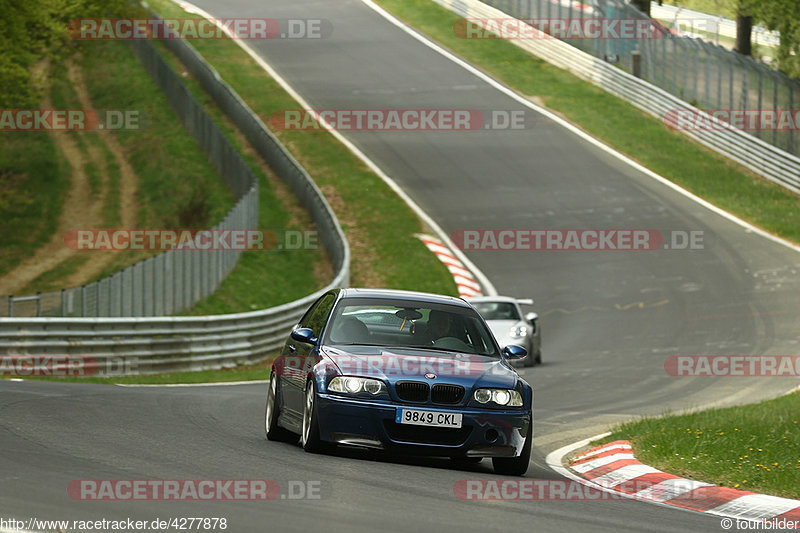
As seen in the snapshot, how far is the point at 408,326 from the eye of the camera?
11516 millimetres

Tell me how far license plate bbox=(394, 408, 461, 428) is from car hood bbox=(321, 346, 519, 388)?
0.25 metres

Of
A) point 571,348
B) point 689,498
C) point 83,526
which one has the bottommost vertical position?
point 571,348

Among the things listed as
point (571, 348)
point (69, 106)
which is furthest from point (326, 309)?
point (69, 106)

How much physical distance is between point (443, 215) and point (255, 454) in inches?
1107

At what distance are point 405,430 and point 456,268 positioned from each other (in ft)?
78.8

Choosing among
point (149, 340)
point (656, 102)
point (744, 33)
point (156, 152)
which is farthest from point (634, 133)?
point (149, 340)

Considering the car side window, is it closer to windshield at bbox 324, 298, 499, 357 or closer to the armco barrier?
windshield at bbox 324, 298, 499, 357

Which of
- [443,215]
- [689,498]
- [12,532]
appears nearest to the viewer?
[12,532]

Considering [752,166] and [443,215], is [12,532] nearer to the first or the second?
[443,215]

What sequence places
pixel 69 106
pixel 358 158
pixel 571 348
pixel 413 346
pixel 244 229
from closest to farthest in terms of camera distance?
pixel 413 346
pixel 571 348
pixel 244 229
pixel 358 158
pixel 69 106

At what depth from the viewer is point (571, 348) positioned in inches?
1029

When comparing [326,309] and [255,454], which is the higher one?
[326,309]

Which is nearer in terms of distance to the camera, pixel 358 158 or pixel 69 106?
pixel 358 158

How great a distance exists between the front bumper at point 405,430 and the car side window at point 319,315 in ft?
4.33
